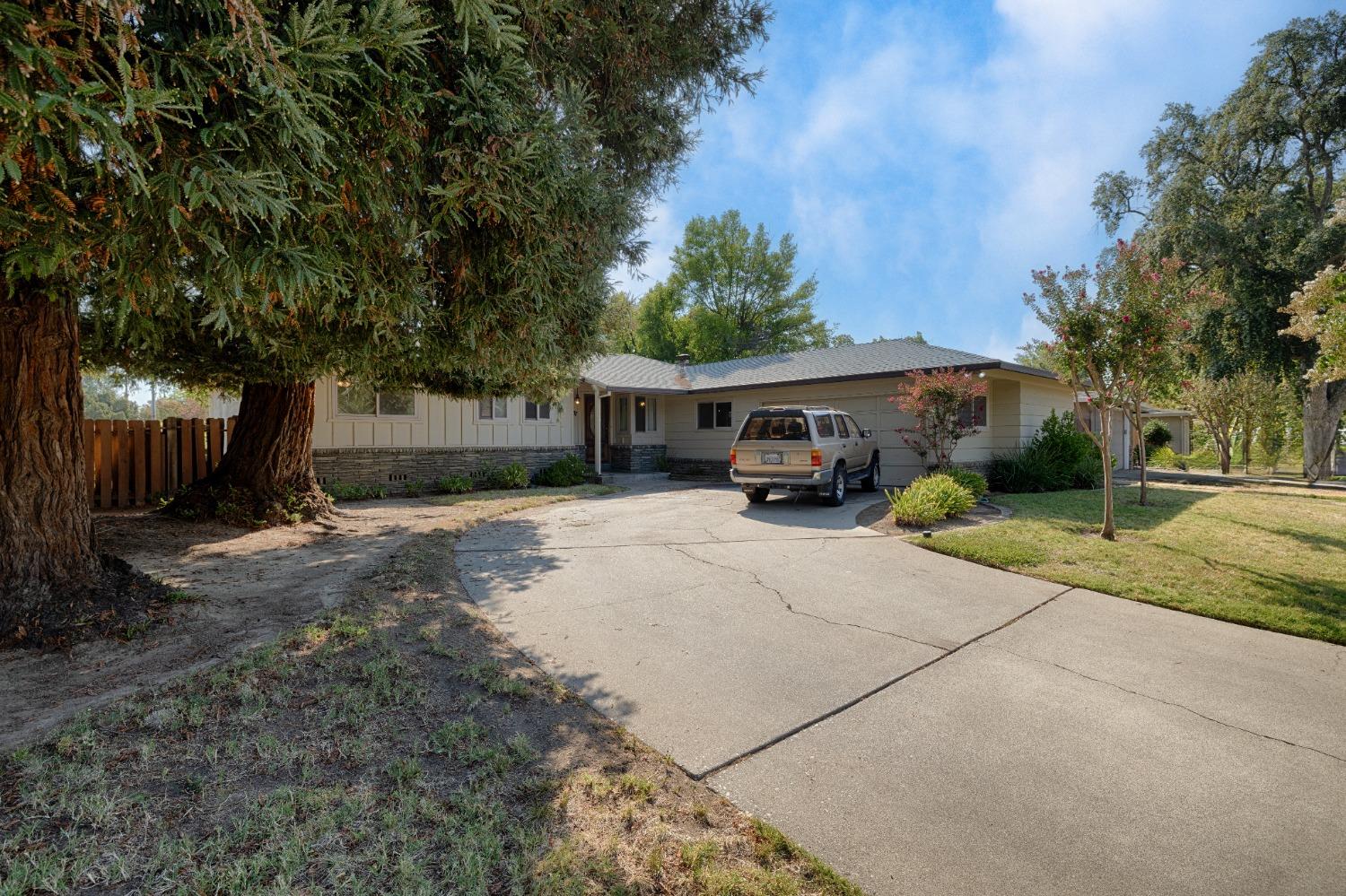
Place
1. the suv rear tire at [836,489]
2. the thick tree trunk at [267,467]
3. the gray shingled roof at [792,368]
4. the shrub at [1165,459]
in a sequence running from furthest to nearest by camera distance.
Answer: the shrub at [1165,459] → the gray shingled roof at [792,368] → the suv rear tire at [836,489] → the thick tree trunk at [267,467]

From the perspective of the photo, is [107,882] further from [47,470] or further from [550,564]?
[550,564]

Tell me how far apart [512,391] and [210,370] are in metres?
4.35

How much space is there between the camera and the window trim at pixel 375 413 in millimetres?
13273

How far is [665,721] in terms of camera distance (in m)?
3.27

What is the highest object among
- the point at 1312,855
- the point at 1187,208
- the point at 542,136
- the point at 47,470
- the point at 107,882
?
the point at 1187,208

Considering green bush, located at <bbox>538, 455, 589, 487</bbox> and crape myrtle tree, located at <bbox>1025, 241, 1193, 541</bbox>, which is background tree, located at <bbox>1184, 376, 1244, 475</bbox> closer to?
crape myrtle tree, located at <bbox>1025, 241, 1193, 541</bbox>

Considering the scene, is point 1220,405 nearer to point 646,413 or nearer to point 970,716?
point 646,413

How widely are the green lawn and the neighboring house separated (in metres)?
3.99

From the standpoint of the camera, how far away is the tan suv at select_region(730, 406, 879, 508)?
34.3 ft

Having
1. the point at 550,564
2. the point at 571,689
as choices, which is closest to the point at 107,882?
the point at 571,689

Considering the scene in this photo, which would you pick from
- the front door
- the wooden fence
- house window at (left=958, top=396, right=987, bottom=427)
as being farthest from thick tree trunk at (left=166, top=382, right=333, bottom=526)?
house window at (left=958, top=396, right=987, bottom=427)

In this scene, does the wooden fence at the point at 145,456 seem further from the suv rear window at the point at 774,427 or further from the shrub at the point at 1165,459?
the shrub at the point at 1165,459

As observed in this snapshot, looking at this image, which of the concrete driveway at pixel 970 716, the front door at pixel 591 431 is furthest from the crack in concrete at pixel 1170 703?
the front door at pixel 591 431

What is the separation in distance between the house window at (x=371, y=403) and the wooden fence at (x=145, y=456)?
8.53 feet
